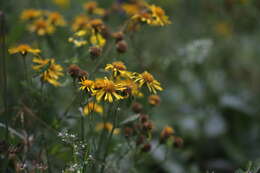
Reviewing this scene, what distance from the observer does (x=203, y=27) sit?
4.02 m

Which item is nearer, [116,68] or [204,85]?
[116,68]

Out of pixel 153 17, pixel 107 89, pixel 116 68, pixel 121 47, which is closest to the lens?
pixel 107 89

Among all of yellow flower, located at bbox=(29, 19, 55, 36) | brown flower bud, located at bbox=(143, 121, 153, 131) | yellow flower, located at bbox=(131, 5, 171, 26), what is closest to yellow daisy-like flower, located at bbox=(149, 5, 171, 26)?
yellow flower, located at bbox=(131, 5, 171, 26)

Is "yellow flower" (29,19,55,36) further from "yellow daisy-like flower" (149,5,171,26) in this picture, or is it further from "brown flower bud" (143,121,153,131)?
"brown flower bud" (143,121,153,131)

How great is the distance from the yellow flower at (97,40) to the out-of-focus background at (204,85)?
41cm

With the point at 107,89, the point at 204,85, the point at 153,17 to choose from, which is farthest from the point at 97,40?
the point at 204,85

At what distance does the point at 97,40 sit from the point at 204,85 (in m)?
1.55

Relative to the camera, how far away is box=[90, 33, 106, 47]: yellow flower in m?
1.70

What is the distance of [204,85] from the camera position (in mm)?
3115

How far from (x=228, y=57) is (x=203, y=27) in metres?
0.70

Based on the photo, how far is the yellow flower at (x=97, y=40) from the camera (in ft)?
5.57

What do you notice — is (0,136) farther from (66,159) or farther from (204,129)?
(204,129)

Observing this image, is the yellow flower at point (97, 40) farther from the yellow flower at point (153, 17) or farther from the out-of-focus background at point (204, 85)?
the out-of-focus background at point (204, 85)

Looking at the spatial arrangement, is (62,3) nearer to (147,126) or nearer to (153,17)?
(153,17)
